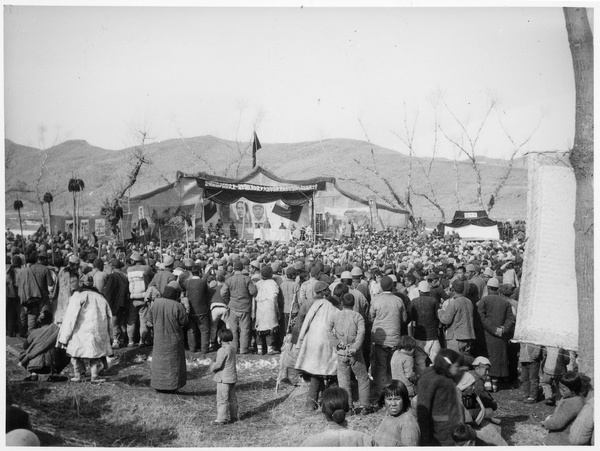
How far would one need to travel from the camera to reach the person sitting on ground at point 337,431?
420cm

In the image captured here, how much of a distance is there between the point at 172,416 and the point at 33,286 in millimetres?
3674

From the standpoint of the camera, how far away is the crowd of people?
5.19 meters

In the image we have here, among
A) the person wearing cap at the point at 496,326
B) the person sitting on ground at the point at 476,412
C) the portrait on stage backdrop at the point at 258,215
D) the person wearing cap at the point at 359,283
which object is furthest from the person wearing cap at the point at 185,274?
the portrait on stage backdrop at the point at 258,215

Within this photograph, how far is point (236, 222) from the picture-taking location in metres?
28.8

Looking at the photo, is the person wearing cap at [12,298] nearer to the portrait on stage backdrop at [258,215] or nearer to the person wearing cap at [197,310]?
the person wearing cap at [197,310]

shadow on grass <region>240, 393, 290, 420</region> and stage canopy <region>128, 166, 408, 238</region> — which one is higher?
stage canopy <region>128, 166, 408, 238</region>

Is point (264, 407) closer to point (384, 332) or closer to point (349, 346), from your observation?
point (349, 346)

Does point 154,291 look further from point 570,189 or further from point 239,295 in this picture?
point 570,189

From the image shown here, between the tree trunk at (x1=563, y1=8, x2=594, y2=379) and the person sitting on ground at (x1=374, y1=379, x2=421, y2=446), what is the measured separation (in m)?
2.41

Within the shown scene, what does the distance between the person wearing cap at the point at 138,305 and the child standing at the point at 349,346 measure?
12.6ft

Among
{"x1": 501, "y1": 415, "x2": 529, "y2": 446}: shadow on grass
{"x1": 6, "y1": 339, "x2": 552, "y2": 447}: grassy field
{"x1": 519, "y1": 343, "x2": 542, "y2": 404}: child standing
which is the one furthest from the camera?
{"x1": 519, "y1": 343, "x2": 542, "y2": 404}: child standing

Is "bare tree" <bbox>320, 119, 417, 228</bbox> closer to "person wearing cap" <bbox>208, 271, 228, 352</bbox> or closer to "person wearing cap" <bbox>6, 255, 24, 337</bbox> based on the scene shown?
"person wearing cap" <bbox>208, 271, 228, 352</bbox>

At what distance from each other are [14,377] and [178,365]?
2.23m

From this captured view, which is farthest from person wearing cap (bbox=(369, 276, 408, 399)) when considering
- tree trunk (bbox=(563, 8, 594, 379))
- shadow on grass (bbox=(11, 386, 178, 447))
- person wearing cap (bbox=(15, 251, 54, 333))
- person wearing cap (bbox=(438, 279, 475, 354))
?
person wearing cap (bbox=(15, 251, 54, 333))
